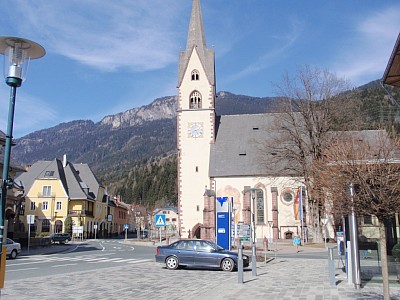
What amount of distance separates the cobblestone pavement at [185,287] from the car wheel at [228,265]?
1.00 meters

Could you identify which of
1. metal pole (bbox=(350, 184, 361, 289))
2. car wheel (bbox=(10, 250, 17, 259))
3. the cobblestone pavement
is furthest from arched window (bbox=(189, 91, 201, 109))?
metal pole (bbox=(350, 184, 361, 289))

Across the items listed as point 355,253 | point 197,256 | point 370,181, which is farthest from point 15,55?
point 197,256

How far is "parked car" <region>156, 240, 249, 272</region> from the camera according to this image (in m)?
18.1

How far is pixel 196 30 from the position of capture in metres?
49.7

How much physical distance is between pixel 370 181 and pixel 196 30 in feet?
145

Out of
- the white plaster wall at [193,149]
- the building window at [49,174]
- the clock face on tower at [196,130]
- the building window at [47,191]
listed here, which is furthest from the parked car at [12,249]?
the building window at [49,174]

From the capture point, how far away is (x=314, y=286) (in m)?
12.9

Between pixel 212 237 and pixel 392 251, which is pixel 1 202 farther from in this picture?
pixel 212 237

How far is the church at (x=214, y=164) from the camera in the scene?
1702 inches

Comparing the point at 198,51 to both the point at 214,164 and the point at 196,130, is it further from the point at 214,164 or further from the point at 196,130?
the point at 214,164

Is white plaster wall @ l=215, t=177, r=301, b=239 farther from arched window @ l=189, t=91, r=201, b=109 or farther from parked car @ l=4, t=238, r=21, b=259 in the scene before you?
parked car @ l=4, t=238, r=21, b=259

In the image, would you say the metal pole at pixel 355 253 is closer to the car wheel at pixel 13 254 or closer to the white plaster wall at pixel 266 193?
the car wheel at pixel 13 254

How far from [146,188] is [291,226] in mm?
119993

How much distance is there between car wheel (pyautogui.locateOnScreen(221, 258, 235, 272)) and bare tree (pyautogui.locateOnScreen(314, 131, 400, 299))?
9167 millimetres
